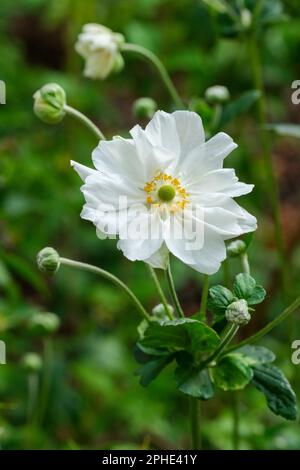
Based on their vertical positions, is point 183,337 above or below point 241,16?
below

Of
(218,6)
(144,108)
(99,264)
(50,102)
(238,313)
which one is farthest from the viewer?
(99,264)

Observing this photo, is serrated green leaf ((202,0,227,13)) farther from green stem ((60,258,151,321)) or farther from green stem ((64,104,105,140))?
green stem ((60,258,151,321))

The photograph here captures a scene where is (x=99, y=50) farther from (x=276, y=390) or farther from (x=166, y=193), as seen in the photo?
(x=276, y=390)

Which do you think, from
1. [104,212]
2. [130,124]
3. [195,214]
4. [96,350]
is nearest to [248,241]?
[195,214]

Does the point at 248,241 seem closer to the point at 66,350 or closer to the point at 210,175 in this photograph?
the point at 210,175

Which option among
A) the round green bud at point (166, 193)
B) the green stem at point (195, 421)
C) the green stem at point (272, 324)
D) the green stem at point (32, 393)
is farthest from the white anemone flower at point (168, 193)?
the green stem at point (32, 393)

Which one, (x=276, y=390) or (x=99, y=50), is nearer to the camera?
(x=276, y=390)

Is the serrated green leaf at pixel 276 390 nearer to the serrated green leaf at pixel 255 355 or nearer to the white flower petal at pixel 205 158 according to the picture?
the serrated green leaf at pixel 255 355

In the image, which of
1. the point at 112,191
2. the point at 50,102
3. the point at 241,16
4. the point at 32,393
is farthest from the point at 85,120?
the point at 32,393
